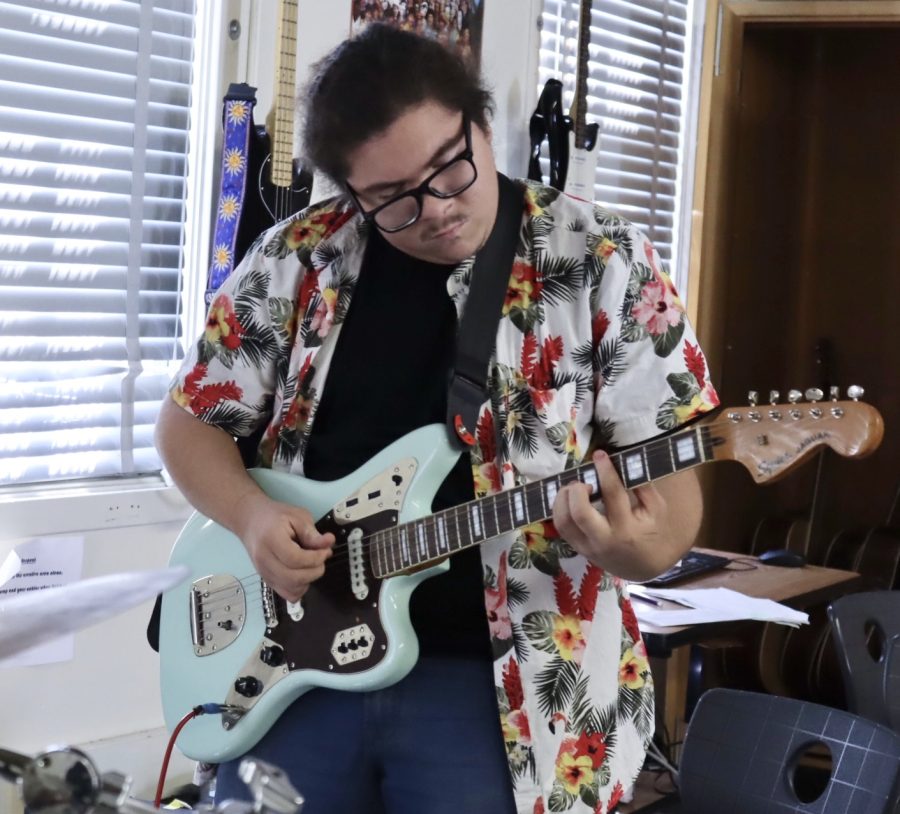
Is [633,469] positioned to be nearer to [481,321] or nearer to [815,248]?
[481,321]

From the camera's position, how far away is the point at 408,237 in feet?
4.26

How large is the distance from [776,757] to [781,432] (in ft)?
2.33

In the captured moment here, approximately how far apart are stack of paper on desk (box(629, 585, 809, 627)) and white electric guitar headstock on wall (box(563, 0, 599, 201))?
1.08m

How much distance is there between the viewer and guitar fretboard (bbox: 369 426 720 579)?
1144 millimetres

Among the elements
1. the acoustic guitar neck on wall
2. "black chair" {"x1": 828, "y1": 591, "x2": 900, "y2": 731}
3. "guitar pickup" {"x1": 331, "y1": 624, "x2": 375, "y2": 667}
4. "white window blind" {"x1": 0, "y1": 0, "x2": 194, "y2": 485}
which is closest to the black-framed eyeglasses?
"guitar pickup" {"x1": 331, "y1": 624, "x2": 375, "y2": 667}

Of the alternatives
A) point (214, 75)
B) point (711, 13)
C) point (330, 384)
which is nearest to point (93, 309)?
point (214, 75)

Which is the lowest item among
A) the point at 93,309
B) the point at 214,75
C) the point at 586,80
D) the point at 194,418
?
the point at 194,418

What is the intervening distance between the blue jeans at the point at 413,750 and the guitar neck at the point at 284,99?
108cm

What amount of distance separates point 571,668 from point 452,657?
0.13 m

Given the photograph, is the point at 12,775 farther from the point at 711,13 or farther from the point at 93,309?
the point at 711,13

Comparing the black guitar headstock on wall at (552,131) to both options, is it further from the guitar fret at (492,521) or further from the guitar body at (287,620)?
the guitar fret at (492,521)

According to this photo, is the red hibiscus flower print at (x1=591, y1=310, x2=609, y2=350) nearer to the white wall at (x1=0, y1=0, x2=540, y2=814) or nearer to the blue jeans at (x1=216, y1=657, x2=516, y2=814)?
the blue jeans at (x1=216, y1=657, x2=516, y2=814)

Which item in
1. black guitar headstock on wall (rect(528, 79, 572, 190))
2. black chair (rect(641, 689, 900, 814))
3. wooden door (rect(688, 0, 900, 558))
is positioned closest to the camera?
black chair (rect(641, 689, 900, 814))

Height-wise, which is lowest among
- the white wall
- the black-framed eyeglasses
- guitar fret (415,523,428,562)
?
the white wall
